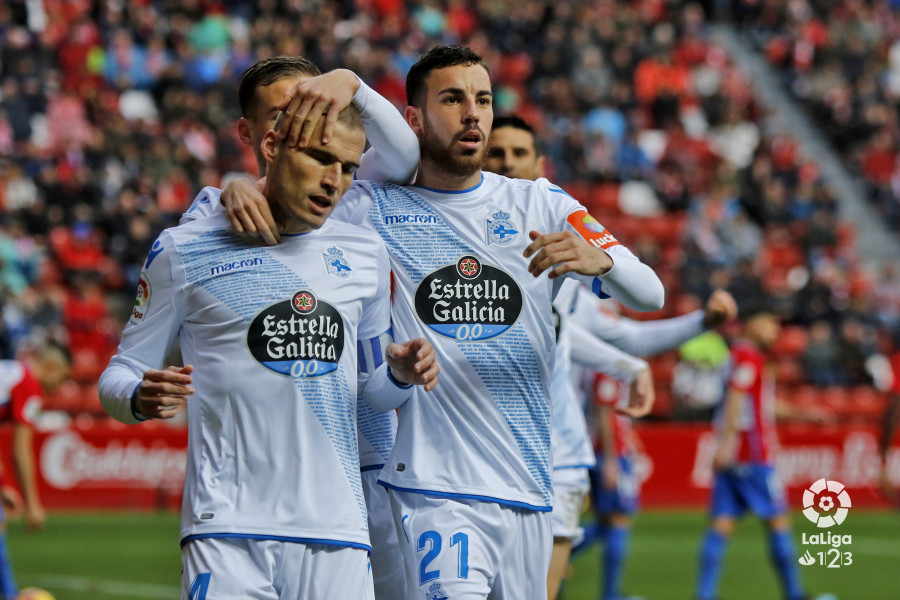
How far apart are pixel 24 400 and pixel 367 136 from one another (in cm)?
510

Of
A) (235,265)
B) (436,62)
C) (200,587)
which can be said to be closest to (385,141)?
(436,62)

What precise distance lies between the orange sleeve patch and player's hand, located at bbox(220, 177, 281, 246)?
114 centimetres

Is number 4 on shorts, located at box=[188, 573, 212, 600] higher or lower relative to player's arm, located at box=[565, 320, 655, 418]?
lower

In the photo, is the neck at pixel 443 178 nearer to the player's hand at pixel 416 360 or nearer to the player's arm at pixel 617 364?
the player's hand at pixel 416 360

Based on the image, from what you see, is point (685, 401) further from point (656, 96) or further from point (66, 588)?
point (66, 588)

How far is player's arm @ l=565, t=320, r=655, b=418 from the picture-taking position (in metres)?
6.18

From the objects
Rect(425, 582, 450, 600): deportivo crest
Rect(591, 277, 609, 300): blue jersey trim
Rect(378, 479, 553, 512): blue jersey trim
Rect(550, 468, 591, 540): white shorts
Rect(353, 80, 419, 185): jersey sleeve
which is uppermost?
Rect(353, 80, 419, 185): jersey sleeve

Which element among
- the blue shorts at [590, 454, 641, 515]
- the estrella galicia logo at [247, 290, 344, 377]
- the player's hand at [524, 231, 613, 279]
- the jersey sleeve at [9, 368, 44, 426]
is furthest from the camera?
the blue shorts at [590, 454, 641, 515]

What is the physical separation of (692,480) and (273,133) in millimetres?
14865

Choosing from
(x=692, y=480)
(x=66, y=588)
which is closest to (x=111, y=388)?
(x=66, y=588)

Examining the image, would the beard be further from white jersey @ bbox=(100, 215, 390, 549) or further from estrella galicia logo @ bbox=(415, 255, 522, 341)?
white jersey @ bbox=(100, 215, 390, 549)

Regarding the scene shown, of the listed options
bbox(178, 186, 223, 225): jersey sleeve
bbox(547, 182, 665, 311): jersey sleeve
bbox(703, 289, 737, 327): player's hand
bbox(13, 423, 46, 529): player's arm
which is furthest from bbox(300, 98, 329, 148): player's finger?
bbox(13, 423, 46, 529): player's arm

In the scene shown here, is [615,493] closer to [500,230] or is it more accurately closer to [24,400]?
[24,400]

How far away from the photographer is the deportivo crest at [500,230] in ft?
15.6
